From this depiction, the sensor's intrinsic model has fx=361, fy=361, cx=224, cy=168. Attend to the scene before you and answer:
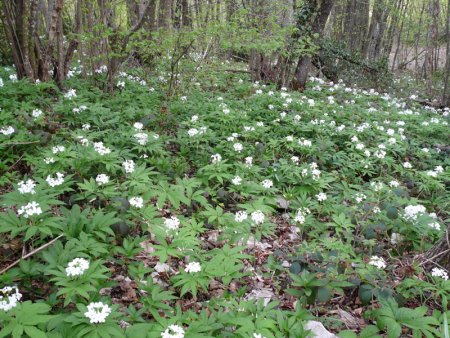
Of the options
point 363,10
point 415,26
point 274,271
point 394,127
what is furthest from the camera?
point 363,10

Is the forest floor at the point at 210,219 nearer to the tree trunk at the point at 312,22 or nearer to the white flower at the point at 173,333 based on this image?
the white flower at the point at 173,333

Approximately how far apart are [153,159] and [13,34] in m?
4.12

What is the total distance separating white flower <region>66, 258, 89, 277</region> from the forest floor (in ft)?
0.05

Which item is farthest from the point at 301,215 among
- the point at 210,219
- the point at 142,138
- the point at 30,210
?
the point at 30,210

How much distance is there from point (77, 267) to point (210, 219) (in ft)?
4.78

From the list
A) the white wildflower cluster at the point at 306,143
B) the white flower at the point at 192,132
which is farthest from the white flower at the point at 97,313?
the white wildflower cluster at the point at 306,143

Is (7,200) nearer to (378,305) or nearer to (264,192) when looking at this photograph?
(264,192)

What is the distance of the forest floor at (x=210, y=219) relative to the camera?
8.32 ft

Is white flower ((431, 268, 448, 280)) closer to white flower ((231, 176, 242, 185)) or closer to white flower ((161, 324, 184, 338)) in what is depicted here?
white flower ((161, 324, 184, 338))

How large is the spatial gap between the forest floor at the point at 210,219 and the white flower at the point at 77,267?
1cm

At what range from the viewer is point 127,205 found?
349cm

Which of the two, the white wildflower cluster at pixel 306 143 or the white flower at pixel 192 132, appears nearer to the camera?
the white flower at pixel 192 132

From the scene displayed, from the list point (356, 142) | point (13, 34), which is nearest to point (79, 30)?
point (13, 34)

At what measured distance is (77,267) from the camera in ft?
7.66
